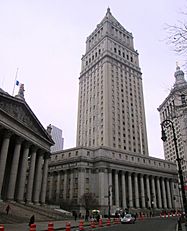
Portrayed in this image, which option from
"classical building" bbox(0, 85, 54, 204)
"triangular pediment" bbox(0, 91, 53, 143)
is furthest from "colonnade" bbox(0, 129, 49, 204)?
"triangular pediment" bbox(0, 91, 53, 143)

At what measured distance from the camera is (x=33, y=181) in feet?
184

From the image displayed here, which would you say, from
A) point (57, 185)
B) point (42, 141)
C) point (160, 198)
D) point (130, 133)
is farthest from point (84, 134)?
point (42, 141)

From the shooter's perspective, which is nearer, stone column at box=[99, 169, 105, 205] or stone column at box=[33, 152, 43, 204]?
stone column at box=[33, 152, 43, 204]

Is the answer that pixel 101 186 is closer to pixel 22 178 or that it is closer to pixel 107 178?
pixel 107 178

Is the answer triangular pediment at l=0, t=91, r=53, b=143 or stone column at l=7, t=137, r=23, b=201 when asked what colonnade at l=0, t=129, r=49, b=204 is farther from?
triangular pediment at l=0, t=91, r=53, b=143

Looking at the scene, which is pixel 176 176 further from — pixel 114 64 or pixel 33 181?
pixel 33 181

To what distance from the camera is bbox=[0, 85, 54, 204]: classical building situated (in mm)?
43875

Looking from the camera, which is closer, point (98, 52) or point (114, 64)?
point (114, 64)

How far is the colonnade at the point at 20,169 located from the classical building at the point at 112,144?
1799 centimetres

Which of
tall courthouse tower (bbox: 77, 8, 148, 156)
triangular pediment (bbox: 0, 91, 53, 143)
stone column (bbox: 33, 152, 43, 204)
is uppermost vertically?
tall courthouse tower (bbox: 77, 8, 148, 156)

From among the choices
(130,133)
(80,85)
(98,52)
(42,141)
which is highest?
(98,52)

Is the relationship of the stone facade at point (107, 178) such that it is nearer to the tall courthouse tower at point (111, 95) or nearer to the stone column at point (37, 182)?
the tall courthouse tower at point (111, 95)

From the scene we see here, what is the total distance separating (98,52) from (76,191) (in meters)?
79.4

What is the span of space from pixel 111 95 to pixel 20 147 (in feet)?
213
